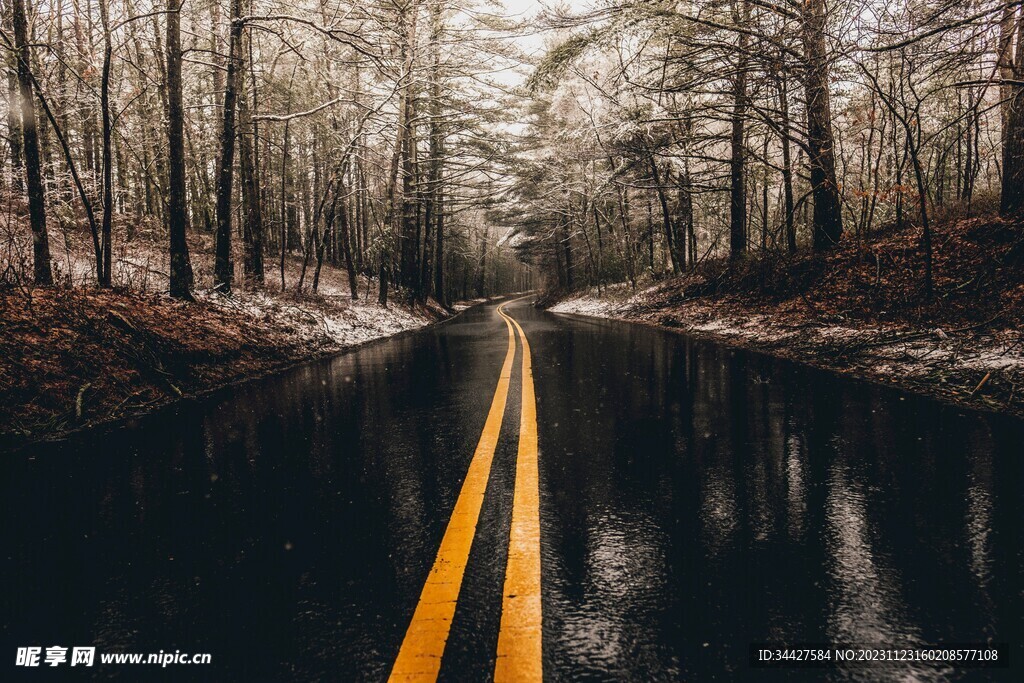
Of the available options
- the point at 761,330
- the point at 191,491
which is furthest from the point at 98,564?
the point at 761,330

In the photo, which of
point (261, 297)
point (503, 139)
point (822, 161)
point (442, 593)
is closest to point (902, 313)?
point (822, 161)

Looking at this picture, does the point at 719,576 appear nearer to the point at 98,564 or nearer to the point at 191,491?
the point at 98,564

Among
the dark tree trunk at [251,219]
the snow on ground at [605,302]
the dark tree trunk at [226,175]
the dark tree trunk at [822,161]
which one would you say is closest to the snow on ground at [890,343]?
the dark tree trunk at [822,161]

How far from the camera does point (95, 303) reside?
7.74 metres

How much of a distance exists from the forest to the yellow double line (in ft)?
17.8

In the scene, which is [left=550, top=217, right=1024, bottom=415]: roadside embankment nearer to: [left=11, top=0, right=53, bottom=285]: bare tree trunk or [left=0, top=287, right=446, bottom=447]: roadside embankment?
[left=0, top=287, right=446, bottom=447]: roadside embankment

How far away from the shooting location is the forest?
7922 millimetres

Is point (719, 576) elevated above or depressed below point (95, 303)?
below

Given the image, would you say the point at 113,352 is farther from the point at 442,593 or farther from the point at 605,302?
the point at 605,302

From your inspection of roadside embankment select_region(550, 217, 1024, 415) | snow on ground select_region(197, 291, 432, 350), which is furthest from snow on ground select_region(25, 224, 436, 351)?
roadside embankment select_region(550, 217, 1024, 415)

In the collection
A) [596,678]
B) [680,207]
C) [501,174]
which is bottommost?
[596,678]

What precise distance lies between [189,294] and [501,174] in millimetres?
20694

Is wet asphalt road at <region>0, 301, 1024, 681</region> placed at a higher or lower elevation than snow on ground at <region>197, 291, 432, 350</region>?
lower

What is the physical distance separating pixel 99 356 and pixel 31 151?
185 inches
